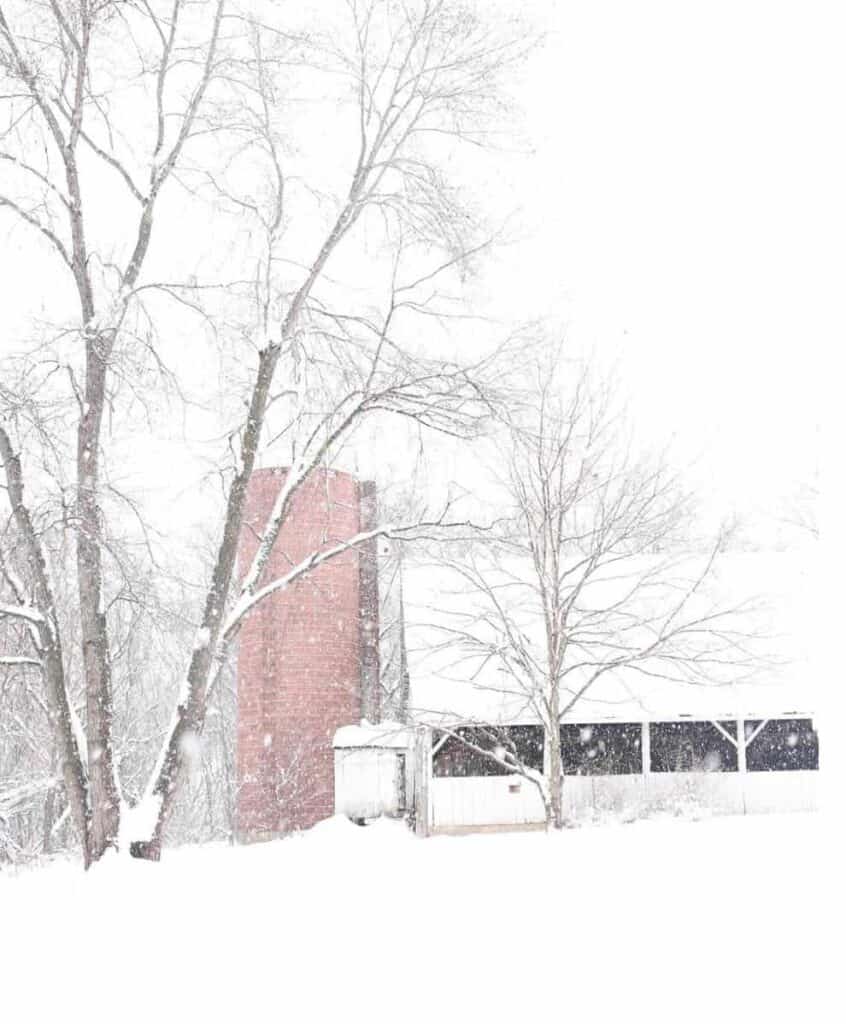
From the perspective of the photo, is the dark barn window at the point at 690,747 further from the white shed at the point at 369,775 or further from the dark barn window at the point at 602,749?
the white shed at the point at 369,775

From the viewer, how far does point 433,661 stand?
18812 millimetres

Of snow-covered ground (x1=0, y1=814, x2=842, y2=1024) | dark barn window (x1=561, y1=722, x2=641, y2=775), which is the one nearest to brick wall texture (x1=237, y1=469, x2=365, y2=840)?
dark barn window (x1=561, y1=722, x2=641, y2=775)

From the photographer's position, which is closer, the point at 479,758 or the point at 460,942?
the point at 460,942

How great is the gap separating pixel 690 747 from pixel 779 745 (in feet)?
5.55

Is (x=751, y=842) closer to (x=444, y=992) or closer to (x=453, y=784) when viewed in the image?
(x=444, y=992)

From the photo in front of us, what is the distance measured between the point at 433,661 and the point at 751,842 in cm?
1064

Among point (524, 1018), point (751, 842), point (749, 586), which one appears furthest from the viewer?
point (749, 586)

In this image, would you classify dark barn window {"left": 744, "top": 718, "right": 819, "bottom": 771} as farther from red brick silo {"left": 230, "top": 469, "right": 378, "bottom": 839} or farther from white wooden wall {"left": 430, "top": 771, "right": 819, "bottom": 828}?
red brick silo {"left": 230, "top": 469, "right": 378, "bottom": 839}

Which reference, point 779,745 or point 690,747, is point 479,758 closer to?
point 690,747

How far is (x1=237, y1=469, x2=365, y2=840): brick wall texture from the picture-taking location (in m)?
19.3

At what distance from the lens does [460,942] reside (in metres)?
5.99

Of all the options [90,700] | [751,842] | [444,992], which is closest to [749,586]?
[751,842]

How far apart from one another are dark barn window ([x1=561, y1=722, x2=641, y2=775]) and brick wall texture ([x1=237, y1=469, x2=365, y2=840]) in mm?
3807

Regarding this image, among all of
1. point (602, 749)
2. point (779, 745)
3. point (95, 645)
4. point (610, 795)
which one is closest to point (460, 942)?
point (95, 645)
